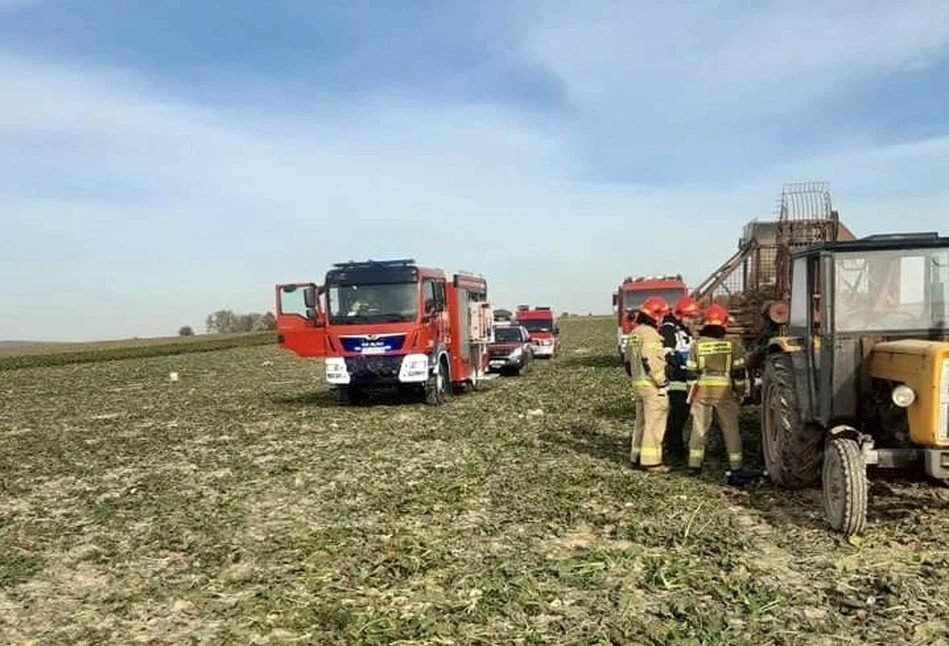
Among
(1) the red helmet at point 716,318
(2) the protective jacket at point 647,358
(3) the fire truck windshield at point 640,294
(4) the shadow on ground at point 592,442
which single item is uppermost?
(3) the fire truck windshield at point 640,294

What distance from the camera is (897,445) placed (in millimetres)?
6430

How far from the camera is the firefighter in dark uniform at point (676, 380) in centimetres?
1018

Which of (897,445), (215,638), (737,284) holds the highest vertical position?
(737,284)

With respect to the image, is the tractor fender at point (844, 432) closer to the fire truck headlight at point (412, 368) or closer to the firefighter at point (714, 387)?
the firefighter at point (714, 387)

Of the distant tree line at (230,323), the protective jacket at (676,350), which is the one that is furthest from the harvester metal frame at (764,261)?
the distant tree line at (230,323)

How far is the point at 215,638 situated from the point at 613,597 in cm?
249

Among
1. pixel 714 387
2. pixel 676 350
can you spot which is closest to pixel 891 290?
pixel 714 387

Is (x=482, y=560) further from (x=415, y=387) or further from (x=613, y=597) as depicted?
(x=415, y=387)

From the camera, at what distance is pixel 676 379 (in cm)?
1045

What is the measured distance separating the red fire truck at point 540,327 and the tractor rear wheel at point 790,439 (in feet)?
75.8

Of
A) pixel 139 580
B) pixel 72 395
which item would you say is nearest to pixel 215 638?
pixel 139 580

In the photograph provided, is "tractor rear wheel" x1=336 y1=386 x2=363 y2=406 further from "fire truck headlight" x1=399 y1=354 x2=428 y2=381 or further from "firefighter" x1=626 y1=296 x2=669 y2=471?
"firefighter" x1=626 y1=296 x2=669 y2=471

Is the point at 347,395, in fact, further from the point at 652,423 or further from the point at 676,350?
the point at 652,423

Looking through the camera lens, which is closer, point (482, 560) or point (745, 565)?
point (745, 565)
